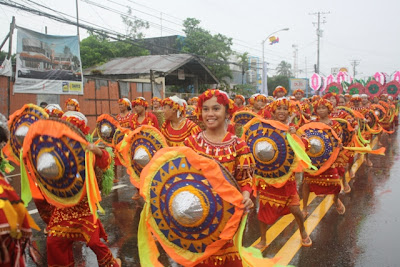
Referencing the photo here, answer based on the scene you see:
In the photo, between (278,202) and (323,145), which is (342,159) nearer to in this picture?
(323,145)

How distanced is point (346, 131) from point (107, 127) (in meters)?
5.39

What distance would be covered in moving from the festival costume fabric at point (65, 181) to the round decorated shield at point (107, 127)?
5004 mm

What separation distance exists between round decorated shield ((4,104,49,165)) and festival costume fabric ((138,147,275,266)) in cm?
326

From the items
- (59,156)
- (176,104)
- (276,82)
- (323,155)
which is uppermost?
(276,82)

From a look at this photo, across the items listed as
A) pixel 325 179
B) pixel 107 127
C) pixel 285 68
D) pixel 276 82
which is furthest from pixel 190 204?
pixel 285 68

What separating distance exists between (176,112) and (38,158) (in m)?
3.33

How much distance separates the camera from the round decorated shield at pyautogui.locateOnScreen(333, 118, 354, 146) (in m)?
7.34

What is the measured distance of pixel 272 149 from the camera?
16.4 feet

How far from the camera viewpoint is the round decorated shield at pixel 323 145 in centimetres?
623

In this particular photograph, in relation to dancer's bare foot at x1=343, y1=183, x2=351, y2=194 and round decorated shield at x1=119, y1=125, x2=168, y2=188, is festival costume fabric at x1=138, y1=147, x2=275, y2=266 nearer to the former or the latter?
round decorated shield at x1=119, y1=125, x2=168, y2=188

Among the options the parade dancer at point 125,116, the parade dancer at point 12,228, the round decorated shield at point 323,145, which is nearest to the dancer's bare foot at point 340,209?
the round decorated shield at point 323,145

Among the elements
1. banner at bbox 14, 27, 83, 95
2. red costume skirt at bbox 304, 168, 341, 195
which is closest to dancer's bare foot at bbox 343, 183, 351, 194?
red costume skirt at bbox 304, 168, 341, 195

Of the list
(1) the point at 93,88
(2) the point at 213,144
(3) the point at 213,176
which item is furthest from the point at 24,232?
(1) the point at 93,88

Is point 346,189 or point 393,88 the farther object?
point 393,88
